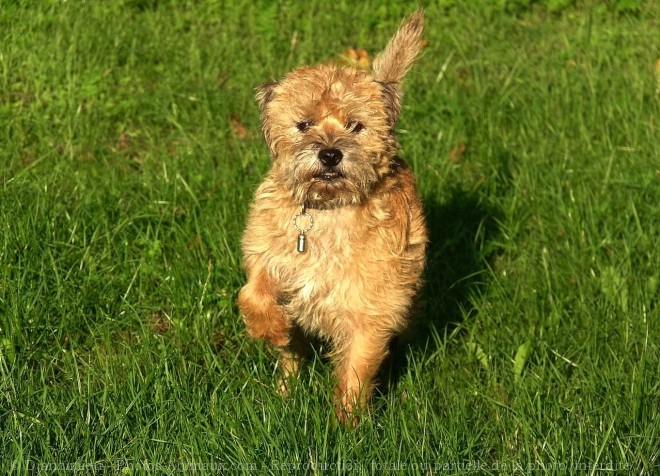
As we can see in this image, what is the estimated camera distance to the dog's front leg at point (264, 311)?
4520 millimetres

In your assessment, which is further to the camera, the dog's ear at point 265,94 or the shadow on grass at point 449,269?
the shadow on grass at point 449,269

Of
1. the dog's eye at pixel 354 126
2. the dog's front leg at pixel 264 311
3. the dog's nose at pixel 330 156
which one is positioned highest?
the dog's eye at pixel 354 126

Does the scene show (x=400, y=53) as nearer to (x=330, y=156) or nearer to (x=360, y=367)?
(x=330, y=156)

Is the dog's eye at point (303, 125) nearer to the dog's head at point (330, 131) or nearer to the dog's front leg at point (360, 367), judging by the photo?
the dog's head at point (330, 131)

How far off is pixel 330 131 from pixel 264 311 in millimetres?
777

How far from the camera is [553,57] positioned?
24.4 ft

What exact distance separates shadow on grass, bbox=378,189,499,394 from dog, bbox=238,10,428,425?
Result: 51cm

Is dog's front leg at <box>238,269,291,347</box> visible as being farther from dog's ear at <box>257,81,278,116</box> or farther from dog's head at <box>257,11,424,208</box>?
dog's ear at <box>257,81,278,116</box>

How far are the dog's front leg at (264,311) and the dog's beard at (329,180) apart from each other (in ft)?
1.27

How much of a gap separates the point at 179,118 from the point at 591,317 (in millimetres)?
2780

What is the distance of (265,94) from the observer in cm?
461

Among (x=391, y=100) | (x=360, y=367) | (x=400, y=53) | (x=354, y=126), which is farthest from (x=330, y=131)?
(x=360, y=367)

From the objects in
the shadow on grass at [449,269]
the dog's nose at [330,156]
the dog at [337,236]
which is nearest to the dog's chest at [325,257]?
the dog at [337,236]

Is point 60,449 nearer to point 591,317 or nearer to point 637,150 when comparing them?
point 591,317
